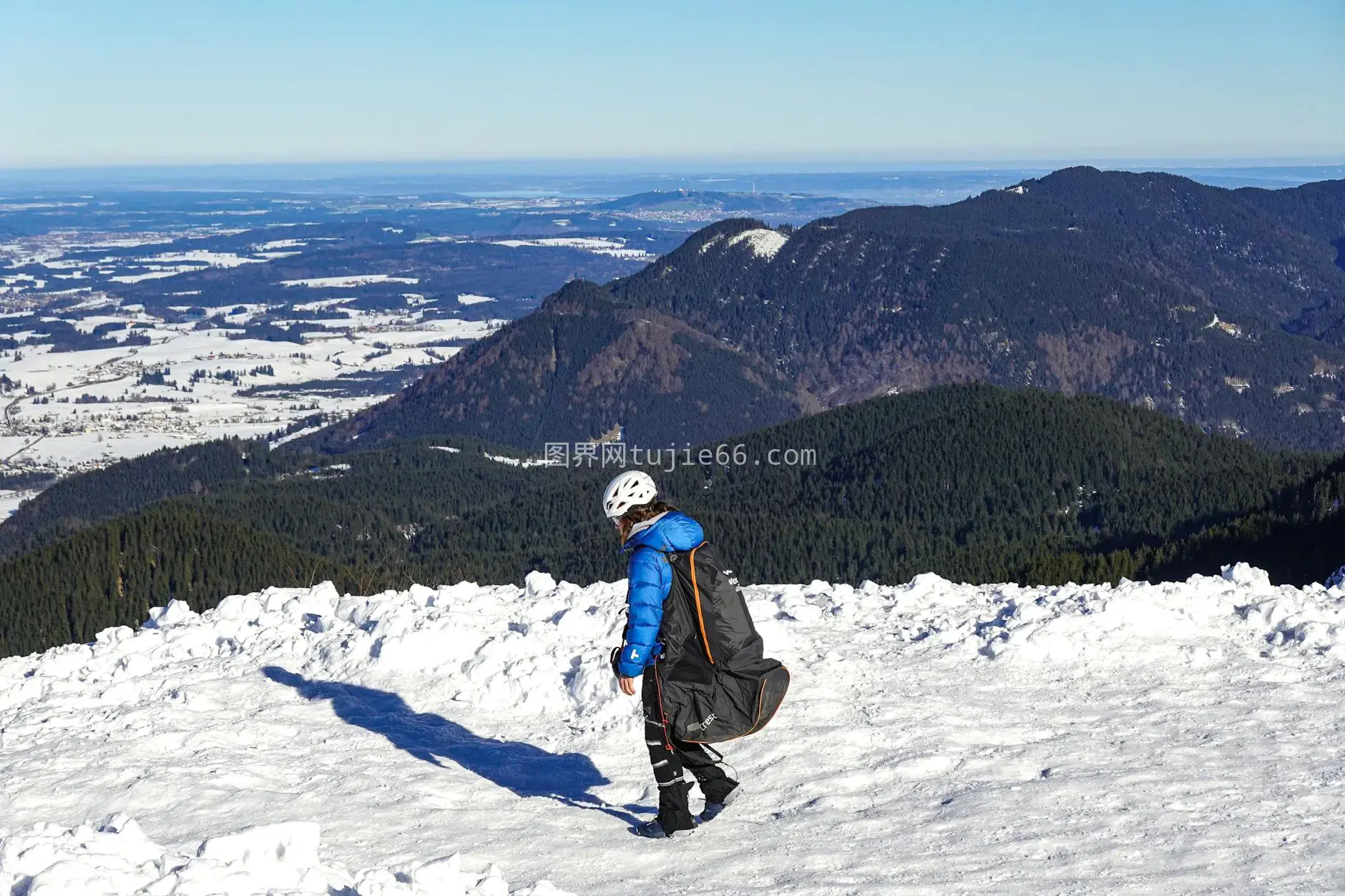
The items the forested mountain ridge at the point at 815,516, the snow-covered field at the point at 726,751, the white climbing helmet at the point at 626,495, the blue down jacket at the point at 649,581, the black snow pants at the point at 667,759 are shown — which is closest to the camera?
the snow-covered field at the point at 726,751

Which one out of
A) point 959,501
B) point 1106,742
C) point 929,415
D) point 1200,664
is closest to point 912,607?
point 1200,664

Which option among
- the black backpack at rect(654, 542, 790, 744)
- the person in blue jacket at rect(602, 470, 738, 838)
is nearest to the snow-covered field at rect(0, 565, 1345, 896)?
the person in blue jacket at rect(602, 470, 738, 838)

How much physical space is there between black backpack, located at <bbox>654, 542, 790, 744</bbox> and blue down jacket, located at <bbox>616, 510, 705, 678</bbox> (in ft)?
0.50

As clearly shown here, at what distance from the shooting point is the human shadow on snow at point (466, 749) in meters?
16.9

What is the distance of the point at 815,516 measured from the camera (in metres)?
144

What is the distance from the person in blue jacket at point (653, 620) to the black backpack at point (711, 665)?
129 millimetres

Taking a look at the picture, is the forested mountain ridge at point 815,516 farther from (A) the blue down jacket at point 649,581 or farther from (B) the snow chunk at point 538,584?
(A) the blue down jacket at point 649,581

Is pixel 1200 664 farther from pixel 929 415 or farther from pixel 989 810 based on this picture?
pixel 929 415

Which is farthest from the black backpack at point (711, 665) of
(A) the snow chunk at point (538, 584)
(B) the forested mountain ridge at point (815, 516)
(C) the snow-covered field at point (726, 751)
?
(B) the forested mountain ridge at point (815, 516)

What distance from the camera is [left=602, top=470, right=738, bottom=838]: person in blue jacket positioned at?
555 inches

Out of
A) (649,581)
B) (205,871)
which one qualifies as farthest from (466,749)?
(205,871)

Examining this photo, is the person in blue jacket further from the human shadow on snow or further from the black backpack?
the human shadow on snow

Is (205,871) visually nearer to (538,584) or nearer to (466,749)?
(466,749)

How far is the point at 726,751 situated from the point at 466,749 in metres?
3.46
